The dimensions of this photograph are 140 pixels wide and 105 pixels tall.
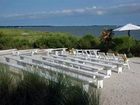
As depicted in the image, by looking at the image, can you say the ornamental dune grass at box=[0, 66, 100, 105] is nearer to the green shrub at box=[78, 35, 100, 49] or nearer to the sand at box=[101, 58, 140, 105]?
the sand at box=[101, 58, 140, 105]

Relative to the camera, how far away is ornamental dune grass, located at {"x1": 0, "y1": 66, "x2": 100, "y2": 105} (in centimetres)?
668

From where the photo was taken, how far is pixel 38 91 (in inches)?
275

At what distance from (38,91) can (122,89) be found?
3.46 m

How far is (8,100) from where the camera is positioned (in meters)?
7.06

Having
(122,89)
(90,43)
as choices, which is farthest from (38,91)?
(90,43)

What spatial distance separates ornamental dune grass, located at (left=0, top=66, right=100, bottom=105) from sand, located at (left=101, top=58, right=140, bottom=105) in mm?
1319

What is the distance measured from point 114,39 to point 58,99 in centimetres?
1473

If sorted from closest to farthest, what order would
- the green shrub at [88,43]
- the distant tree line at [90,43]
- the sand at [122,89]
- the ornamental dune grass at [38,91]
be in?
1. the ornamental dune grass at [38,91]
2. the sand at [122,89]
3. the distant tree line at [90,43]
4. the green shrub at [88,43]

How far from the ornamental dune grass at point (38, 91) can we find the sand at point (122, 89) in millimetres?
1319

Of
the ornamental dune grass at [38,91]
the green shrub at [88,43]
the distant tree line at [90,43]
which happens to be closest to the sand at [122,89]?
the ornamental dune grass at [38,91]

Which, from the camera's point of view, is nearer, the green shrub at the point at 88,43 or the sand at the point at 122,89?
the sand at the point at 122,89

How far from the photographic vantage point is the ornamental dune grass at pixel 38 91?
6680 mm

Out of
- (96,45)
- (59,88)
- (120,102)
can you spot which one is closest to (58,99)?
(59,88)

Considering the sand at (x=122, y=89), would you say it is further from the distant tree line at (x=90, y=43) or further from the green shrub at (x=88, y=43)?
the green shrub at (x=88, y=43)
